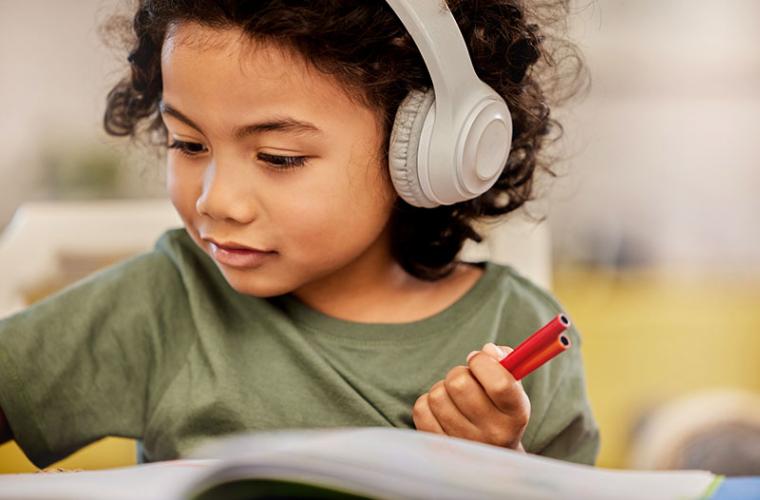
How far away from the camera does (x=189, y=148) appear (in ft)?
2.98

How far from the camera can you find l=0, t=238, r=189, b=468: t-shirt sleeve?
0.95 metres

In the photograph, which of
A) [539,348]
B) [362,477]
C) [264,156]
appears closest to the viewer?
[362,477]

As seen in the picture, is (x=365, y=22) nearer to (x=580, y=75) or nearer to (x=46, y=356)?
(x=580, y=75)

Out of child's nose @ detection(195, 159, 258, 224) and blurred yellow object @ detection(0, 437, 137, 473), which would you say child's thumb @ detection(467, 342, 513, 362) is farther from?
blurred yellow object @ detection(0, 437, 137, 473)

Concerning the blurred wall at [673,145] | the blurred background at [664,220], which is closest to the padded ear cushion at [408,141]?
the blurred background at [664,220]

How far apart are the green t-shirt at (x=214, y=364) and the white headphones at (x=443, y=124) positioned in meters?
0.18

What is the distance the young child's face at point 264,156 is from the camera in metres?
0.85

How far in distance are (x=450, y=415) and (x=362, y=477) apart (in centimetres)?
33

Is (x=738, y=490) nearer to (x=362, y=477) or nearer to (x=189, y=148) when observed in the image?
(x=362, y=477)

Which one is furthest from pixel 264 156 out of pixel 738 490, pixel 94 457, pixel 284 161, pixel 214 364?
pixel 94 457

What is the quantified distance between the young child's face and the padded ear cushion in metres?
0.03

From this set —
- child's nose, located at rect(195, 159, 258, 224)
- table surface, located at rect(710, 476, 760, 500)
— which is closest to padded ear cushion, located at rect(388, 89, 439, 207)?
child's nose, located at rect(195, 159, 258, 224)

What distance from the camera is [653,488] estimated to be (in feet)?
2.03

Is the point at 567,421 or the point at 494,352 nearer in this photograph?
the point at 494,352
